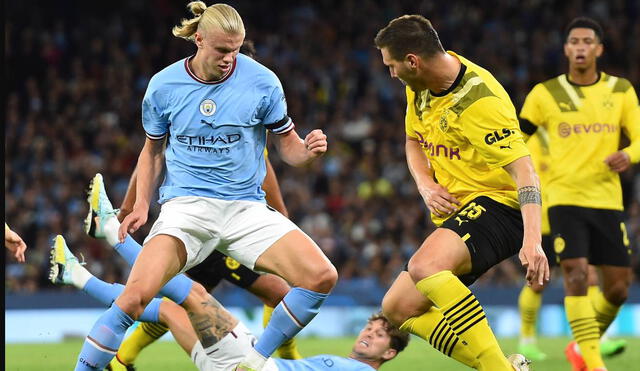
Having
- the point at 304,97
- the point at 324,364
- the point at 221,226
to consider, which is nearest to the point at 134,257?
the point at 221,226

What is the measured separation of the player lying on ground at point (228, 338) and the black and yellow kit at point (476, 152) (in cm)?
66

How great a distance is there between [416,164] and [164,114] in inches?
54.0

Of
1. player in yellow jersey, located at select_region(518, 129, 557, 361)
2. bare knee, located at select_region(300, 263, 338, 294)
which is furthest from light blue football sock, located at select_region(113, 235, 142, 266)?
player in yellow jersey, located at select_region(518, 129, 557, 361)

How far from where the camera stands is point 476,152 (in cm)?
555

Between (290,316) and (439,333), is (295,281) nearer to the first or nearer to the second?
(290,316)

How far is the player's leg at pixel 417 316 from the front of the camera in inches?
217

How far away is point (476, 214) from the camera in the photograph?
5.48 meters

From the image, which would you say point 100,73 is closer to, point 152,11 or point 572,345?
point 152,11

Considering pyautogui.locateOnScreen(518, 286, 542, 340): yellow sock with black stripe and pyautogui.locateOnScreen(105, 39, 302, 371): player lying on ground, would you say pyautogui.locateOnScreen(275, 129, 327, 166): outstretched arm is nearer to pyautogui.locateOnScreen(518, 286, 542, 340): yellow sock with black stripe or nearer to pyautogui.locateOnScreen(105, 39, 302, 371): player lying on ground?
pyautogui.locateOnScreen(105, 39, 302, 371): player lying on ground

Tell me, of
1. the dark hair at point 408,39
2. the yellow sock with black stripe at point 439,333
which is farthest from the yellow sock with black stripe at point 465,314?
the dark hair at point 408,39

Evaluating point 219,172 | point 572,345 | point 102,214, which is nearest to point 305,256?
point 219,172

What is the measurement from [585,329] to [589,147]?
4.49ft

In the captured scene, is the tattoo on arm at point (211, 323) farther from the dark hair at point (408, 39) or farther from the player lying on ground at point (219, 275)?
the dark hair at point (408, 39)

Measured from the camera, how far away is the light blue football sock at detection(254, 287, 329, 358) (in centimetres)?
550
